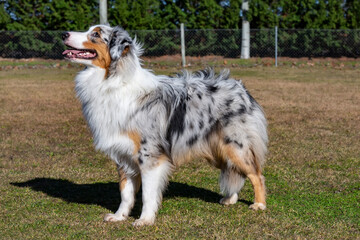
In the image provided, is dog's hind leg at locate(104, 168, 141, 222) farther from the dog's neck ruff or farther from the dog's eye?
the dog's eye

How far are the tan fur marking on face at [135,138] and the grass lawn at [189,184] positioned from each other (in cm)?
75

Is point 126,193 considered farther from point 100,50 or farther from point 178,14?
point 178,14

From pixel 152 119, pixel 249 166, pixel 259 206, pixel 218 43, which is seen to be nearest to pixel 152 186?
pixel 152 119

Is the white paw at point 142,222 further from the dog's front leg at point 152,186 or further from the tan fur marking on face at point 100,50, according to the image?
the tan fur marking on face at point 100,50

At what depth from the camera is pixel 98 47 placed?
498 cm

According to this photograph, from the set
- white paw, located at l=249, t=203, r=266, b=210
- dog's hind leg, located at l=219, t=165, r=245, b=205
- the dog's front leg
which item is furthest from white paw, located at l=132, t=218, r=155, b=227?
white paw, located at l=249, t=203, r=266, b=210

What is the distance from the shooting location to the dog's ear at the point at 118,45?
495cm

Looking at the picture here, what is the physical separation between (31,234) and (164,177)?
1.34 metres

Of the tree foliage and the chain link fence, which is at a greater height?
the tree foliage

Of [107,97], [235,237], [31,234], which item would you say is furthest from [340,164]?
[31,234]

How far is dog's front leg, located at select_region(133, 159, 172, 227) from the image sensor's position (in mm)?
5074

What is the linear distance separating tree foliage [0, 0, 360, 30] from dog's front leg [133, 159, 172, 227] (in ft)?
59.5

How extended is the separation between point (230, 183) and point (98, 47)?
6.54 ft

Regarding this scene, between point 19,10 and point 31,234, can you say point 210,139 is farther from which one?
point 19,10
